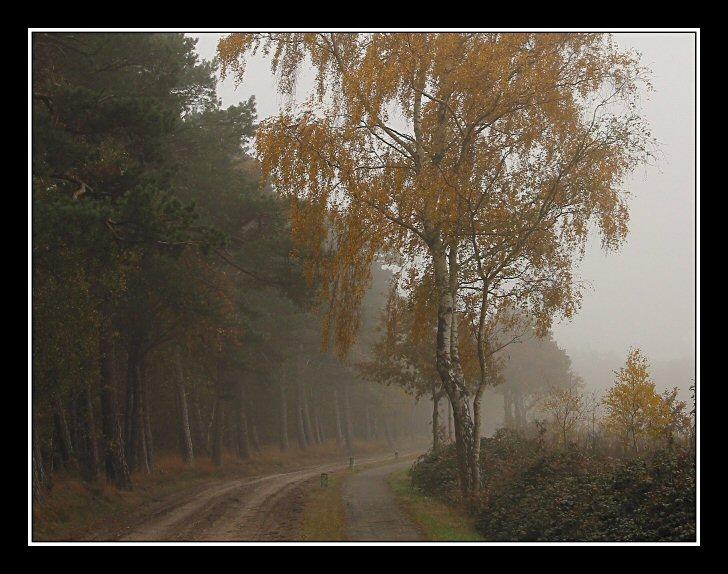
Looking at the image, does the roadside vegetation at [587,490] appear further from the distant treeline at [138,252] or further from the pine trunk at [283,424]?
the pine trunk at [283,424]

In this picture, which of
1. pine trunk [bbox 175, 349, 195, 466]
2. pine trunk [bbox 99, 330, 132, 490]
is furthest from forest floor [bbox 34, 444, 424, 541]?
pine trunk [bbox 175, 349, 195, 466]

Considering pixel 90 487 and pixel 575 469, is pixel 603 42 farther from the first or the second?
pixel 90 487

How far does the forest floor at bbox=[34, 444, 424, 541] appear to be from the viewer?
44.0 ft

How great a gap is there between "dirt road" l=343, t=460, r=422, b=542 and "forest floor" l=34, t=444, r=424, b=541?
1.35 meters

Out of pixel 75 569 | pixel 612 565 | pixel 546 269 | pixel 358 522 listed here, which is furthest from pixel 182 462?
pixel 612 565

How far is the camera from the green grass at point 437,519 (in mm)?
12742

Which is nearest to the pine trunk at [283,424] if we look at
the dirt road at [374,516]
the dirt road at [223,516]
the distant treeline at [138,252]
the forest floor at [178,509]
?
the distant treeline at [138,252]

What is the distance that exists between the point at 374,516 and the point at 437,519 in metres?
2.06

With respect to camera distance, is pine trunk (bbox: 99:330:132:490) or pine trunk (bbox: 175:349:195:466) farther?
pine trunk (bbox: 175:349:195:466)

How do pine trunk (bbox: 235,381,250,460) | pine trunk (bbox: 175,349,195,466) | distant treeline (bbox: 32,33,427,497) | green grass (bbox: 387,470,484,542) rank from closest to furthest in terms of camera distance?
green grass (bbox: 387,470,484,542) < distant treeline (bbox: 32,33,427,497) < pine trunk (bbox: 175,349,195,466) < pine trunk (bbox: 235,381,250,460)

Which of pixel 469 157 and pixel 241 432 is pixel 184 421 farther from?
pixel 469 157

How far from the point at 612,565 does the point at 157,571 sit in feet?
26.0

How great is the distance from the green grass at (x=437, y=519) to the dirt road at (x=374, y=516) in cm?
25

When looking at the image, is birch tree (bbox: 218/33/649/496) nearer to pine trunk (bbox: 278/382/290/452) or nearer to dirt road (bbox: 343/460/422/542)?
dirt road (bbox: 343/460/422/542)
